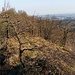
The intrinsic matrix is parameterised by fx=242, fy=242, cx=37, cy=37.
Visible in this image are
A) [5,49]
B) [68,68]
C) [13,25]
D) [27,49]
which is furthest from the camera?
[5,49]

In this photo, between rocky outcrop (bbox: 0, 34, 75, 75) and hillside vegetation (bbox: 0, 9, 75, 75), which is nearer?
rocky outcrop (bbox: 0, 34, 75, 75)

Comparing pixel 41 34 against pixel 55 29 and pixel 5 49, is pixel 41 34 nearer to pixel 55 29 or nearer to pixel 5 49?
pixel 55 29

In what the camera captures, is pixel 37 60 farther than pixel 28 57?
No

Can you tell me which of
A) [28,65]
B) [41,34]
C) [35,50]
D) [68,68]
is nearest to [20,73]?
[28,65]

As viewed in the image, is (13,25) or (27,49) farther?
(13,25)

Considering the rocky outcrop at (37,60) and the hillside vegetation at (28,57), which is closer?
the rocky outcrop at (37,60)

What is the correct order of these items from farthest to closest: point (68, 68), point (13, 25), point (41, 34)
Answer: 1. point (41, 34)
2. point (13, 25)
3. point (68, 68)

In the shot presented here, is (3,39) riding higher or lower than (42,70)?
higher

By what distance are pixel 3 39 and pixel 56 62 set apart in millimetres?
7883

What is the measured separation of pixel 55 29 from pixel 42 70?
1447 cm

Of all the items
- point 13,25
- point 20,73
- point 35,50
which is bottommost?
point 20,73

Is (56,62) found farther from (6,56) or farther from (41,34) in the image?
(41,34)

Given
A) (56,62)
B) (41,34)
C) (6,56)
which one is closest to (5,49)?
(6,56)

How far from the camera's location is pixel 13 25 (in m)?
22.1
